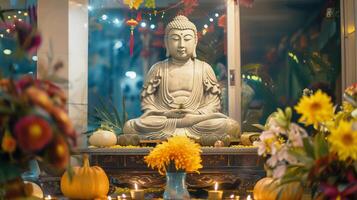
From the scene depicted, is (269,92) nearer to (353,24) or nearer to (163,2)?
(353,24)

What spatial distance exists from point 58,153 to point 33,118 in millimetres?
96

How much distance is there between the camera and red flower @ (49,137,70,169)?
49.8 inches

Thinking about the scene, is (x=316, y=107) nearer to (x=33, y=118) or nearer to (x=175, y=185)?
(x=33, y=118)

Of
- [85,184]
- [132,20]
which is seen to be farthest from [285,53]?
[85,184]

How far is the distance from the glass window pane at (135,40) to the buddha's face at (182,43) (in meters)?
0.53

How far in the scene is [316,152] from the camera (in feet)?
5.32

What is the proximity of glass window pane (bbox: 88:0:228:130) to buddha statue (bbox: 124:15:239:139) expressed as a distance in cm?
51

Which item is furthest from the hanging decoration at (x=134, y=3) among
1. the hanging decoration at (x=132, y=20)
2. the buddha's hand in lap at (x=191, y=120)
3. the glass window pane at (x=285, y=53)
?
the buddha's hand in lap at (x=191, y=120)

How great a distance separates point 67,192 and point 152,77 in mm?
2034

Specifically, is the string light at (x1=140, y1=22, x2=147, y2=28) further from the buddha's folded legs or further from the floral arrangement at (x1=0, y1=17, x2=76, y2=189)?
the floral arrangement at (x1=0, y1=17, x2=76, y2=189)

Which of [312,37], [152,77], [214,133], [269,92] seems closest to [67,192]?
[214,133]

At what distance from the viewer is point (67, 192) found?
105 inches

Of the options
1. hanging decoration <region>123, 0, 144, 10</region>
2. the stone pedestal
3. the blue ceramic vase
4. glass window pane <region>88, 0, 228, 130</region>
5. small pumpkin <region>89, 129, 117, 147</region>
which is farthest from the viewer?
glass window pane <region>88, 0, 228, 130</region>

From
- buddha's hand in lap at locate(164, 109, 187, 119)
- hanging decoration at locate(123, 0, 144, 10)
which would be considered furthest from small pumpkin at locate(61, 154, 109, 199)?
hanging decoration at locate(123, 0, 144, 10)
